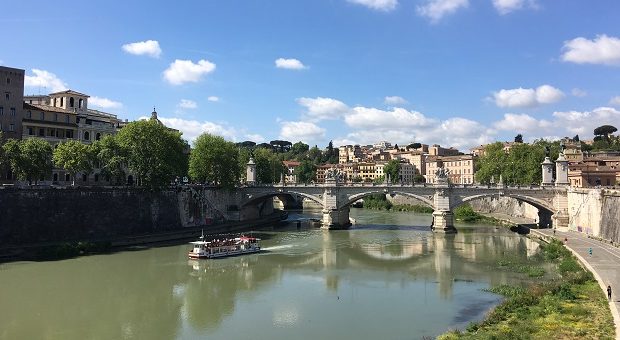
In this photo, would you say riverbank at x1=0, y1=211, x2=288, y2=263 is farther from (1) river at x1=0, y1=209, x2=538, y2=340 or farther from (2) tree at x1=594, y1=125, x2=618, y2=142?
(2) tree at x1=594, y1=125, x2=618, y2=142

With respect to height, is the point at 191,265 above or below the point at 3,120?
below

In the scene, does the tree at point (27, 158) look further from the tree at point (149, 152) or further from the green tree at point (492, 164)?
the green tree at point (492, 164)

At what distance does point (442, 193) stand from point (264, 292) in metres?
25.5

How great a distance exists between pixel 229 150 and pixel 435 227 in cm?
2076

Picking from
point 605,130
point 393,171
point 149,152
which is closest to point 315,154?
point 393,171

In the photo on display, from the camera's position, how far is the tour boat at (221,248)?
106 feet

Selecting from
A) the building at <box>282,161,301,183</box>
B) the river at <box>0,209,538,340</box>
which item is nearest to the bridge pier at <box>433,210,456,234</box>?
the river at <box>0,209,538,340</box>

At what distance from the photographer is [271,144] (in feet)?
597

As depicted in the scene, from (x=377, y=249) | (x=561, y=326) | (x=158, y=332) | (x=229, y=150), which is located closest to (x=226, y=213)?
(x=229, y=150)

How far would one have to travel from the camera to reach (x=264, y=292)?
24.1 meters

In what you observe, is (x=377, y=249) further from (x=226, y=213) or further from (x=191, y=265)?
(x=226, y=213)

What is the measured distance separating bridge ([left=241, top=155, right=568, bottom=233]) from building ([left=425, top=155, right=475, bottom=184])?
43.6 meters

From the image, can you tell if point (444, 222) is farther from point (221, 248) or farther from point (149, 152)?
point (149, 152)

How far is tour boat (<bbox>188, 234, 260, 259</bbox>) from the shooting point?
3231 centimetres
